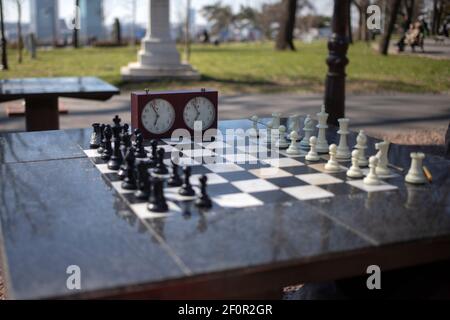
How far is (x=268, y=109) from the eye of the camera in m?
9.45

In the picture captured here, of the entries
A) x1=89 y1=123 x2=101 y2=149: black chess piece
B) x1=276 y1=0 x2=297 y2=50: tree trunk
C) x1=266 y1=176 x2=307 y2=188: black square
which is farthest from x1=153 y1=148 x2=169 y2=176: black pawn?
x1=276 y1=0 x2=297 y2=50: tree trunk

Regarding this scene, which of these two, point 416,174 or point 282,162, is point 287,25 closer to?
point 282,162

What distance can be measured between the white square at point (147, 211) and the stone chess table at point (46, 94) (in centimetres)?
409

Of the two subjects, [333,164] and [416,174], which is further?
[333,164]

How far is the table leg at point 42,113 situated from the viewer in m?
6.58

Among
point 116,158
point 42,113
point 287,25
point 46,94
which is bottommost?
point 42,113

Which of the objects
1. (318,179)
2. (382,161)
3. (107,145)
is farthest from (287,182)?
(107,145)

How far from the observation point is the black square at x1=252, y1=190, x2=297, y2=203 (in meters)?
2.26

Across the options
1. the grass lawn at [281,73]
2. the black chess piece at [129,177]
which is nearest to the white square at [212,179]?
the black chess piece at [129,177]

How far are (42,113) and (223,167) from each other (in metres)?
4.40

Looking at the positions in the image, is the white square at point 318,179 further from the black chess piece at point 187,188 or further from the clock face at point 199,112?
the clock face at point 199,112

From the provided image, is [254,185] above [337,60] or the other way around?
the other way around

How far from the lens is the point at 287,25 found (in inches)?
957

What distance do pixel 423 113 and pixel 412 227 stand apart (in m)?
7.21
